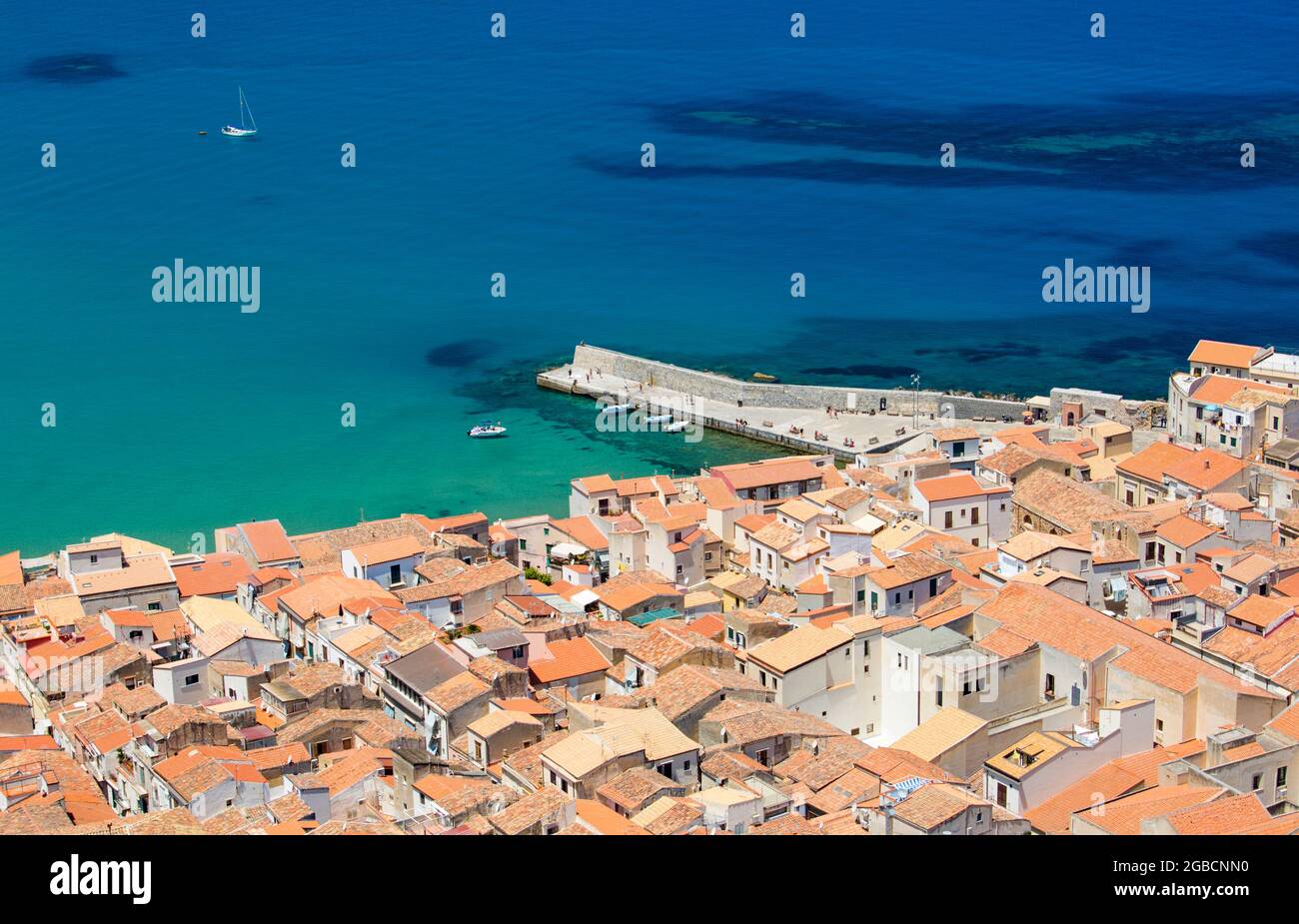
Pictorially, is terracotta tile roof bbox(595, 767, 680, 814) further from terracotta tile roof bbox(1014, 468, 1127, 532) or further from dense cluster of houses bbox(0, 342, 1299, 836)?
terracotta tile roof bbox(1014, 468, 1127, 532)

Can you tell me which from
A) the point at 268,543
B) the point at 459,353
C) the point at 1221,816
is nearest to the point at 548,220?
the point at 459,353

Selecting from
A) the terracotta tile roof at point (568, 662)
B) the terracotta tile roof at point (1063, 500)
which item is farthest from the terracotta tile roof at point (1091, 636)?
the terracotta tile roof at point (568, 662)

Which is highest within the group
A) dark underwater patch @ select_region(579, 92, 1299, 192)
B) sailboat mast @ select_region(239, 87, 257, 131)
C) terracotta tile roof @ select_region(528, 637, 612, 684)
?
sailboat mast @ select_region(239, 87, 257, 131)

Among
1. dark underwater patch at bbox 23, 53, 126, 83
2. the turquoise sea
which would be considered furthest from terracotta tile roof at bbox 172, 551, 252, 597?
dark underwater patch at bbox 23, 53, 126, 83

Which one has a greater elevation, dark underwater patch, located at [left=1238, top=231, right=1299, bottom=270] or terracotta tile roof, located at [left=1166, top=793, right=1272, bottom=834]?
dark underwater patch, located at [left=1238, top=231, right=1299, bottom=270]

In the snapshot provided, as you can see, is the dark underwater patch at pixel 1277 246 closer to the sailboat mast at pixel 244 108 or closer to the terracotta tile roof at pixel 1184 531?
the terracotta tile roof at pixel 1184 531
